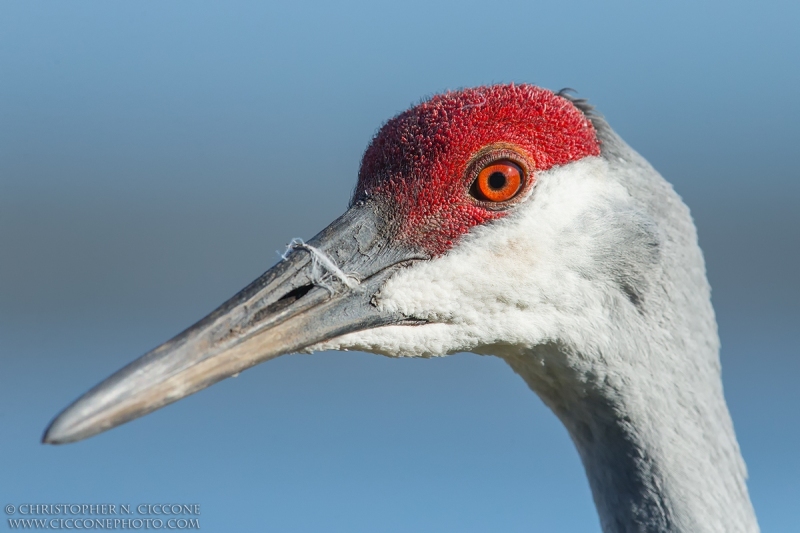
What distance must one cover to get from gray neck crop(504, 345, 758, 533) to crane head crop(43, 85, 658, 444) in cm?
26

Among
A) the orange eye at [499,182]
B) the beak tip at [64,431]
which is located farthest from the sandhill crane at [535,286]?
the beak tip at [64,431]

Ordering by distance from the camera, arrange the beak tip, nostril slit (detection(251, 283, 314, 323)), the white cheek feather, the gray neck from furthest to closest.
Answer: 1. the gray neck
2. the white cheek feather
3. nostril slit (detection(251, 283, 314, 323))
4. the beak tip

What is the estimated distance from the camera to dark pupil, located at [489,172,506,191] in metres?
3.36

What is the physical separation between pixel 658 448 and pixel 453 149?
1.36 metres

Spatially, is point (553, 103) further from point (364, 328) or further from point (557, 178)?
point (364, 328)

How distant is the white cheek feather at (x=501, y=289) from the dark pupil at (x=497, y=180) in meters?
0.11

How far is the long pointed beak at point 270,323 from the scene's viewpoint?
296 cm

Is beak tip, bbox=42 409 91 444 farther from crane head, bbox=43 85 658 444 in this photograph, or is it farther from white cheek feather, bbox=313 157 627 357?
white cheek feather, bbox=313 157 627 357

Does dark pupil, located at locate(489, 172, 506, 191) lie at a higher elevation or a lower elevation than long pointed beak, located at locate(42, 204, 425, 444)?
higher

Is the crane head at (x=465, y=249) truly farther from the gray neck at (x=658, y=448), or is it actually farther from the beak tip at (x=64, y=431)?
the beak tip at (x=64, y=431)

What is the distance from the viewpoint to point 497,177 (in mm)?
3363

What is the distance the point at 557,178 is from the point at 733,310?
484 inches

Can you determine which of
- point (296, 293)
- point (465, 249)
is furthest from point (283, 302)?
point (465, 249)

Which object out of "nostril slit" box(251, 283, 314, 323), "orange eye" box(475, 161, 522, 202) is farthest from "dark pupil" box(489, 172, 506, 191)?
"nostril slit" box(251, 283, 314, 323)
